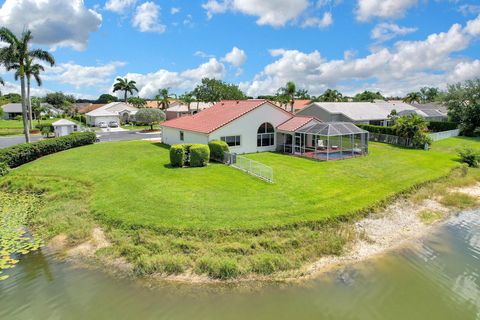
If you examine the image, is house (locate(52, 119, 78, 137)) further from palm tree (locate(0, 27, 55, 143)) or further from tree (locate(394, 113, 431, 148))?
tree (locate(394, 113, 431, 148))

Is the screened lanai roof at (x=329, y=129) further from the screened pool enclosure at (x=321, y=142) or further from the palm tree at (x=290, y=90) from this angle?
the palm tree at (x=290, y=90)

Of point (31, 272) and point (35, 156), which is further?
point (35, 156)

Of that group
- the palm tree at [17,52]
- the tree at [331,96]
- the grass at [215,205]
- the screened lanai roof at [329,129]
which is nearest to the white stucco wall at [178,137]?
the grass at [215,205]

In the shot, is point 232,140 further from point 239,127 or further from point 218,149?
point 218,149

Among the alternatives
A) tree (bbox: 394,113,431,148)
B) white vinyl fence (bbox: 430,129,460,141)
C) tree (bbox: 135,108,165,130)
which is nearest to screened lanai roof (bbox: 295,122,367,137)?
tree (bbox: 394,113,431,148)

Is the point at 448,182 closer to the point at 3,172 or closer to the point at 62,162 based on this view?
the point at 62,162

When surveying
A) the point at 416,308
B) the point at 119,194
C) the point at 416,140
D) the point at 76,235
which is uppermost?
the point at 416,140

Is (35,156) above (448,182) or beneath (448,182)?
above

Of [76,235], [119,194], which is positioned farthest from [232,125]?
[76,235]
